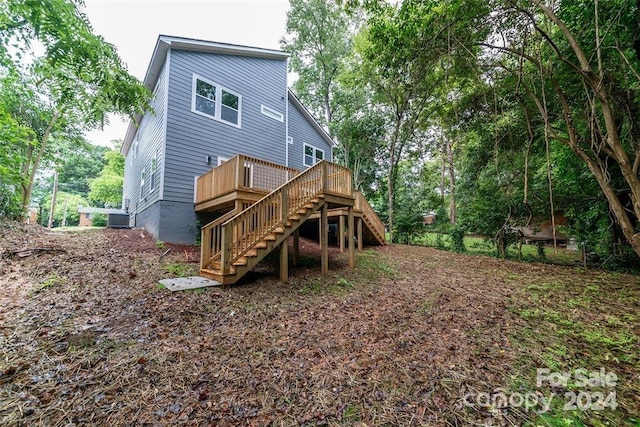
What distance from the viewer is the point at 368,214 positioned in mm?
11094

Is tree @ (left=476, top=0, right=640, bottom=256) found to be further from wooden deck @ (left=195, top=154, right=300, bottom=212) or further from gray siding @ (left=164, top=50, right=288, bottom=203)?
gray siding @ (left=164, top=50, right=288, bottom=203)

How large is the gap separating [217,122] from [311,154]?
5872 millimetres

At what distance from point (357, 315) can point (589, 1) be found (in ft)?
25.6

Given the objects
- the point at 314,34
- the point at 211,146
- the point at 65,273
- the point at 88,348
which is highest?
the point at 314,34

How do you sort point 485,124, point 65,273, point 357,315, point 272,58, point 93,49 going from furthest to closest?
point 272,58 < point 485,124 < point 65,273 < point 357,315 < point 93,49

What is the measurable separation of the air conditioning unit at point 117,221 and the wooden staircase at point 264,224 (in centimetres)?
1035


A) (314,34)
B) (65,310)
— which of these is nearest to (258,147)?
(65,310)

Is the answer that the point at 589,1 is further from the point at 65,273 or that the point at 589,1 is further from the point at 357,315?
the point at 65,273

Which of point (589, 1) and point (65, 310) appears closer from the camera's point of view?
point (65, 310)

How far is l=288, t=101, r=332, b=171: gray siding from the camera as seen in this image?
524 inches

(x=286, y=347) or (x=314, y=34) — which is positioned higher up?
(x=314, y=34)

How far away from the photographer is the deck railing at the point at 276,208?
5105mm

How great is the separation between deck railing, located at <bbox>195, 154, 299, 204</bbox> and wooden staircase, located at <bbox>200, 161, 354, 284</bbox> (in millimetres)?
1643

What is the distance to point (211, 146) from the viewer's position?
977 centimetres
